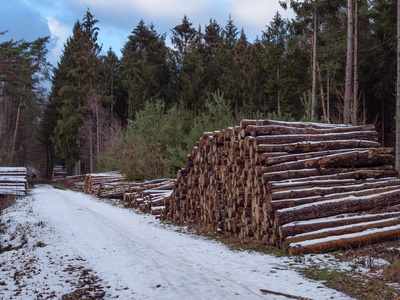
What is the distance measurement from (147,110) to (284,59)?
21.8 metres

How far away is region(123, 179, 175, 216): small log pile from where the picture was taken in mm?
14919

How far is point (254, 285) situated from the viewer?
17.3ft

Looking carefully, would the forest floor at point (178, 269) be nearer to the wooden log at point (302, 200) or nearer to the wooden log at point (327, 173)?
the wooden log at point (302, 200)

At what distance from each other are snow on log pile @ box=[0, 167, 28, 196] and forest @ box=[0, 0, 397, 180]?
222 inches

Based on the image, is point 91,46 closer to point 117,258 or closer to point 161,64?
point 161,64

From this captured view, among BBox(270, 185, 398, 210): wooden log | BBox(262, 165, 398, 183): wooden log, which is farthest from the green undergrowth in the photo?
BBox(262, 165, 398, 183): wooden log

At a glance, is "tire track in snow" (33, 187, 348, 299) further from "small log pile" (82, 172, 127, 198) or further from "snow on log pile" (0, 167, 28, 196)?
"snow on log pile" (0, 167, 28, 196)

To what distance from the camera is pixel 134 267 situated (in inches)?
259

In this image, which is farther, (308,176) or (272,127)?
(272,127)

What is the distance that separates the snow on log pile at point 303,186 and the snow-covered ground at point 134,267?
921 mm

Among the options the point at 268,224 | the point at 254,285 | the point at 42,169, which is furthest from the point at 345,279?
the point at 42,169

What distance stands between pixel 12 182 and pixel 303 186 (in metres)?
19.0

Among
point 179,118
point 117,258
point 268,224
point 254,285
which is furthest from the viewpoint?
point 179,118

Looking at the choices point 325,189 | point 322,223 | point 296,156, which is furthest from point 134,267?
point 296,156
